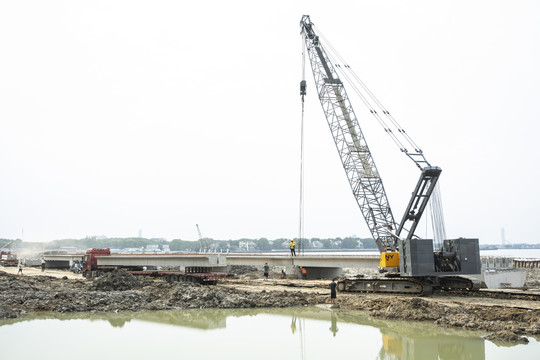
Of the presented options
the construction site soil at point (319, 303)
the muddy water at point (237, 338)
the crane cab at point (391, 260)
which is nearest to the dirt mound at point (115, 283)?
the construction site soil at point (319, 303)

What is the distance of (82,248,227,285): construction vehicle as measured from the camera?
102 ft

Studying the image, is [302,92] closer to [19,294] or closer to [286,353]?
[19,294]

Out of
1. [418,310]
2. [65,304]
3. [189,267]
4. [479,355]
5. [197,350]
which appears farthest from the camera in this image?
[189,267]

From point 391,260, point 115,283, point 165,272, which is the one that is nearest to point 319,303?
point 391,260

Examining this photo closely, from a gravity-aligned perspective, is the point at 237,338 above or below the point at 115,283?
below

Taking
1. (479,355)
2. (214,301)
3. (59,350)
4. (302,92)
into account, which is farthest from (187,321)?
(302,92)

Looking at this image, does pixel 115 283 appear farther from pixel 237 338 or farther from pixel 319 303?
pixel 237 338

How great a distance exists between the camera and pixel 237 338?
15789 millimetres

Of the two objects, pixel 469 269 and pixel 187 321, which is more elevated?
pixel 469 269

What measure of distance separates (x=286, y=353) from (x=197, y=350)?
273 centimetres

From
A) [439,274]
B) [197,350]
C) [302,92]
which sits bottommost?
[197,350]

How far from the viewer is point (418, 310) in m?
18.5

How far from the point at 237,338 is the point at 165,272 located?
19884 mm

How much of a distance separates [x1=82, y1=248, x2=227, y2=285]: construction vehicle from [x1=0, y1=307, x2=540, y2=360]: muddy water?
10895 mm
